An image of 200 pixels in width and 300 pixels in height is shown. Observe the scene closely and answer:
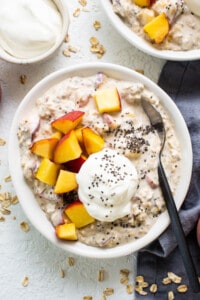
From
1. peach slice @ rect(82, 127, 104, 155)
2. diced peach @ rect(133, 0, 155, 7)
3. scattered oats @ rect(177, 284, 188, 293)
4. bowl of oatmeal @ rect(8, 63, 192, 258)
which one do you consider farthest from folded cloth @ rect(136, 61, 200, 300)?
peach slice @ rect(82, 127, 104, 155)

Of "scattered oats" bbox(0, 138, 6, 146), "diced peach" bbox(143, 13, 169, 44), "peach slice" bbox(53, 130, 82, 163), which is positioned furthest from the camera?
"scattered oats" bbox(0, 138, 6, 146)

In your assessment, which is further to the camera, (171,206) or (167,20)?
(167,20)

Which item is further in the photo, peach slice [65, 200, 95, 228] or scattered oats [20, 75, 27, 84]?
scattered oats [20, 75, 27, 84]

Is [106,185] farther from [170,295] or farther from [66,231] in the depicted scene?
[170,295]

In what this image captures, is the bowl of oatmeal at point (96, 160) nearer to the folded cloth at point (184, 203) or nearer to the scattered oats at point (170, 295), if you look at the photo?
the folded cloth at point (184, 203)

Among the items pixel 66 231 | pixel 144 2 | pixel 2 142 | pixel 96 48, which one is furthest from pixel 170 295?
pixel 144 2

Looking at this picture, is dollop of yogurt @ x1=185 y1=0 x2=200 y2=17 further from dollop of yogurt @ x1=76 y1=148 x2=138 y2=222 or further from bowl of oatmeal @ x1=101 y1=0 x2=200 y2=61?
dollop of yogurt @ x1=76 y1=148 x2=138 y2=222

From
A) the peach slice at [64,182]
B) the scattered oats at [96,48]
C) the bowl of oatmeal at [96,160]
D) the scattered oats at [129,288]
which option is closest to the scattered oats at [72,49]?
the scattered oats at [96,48]
